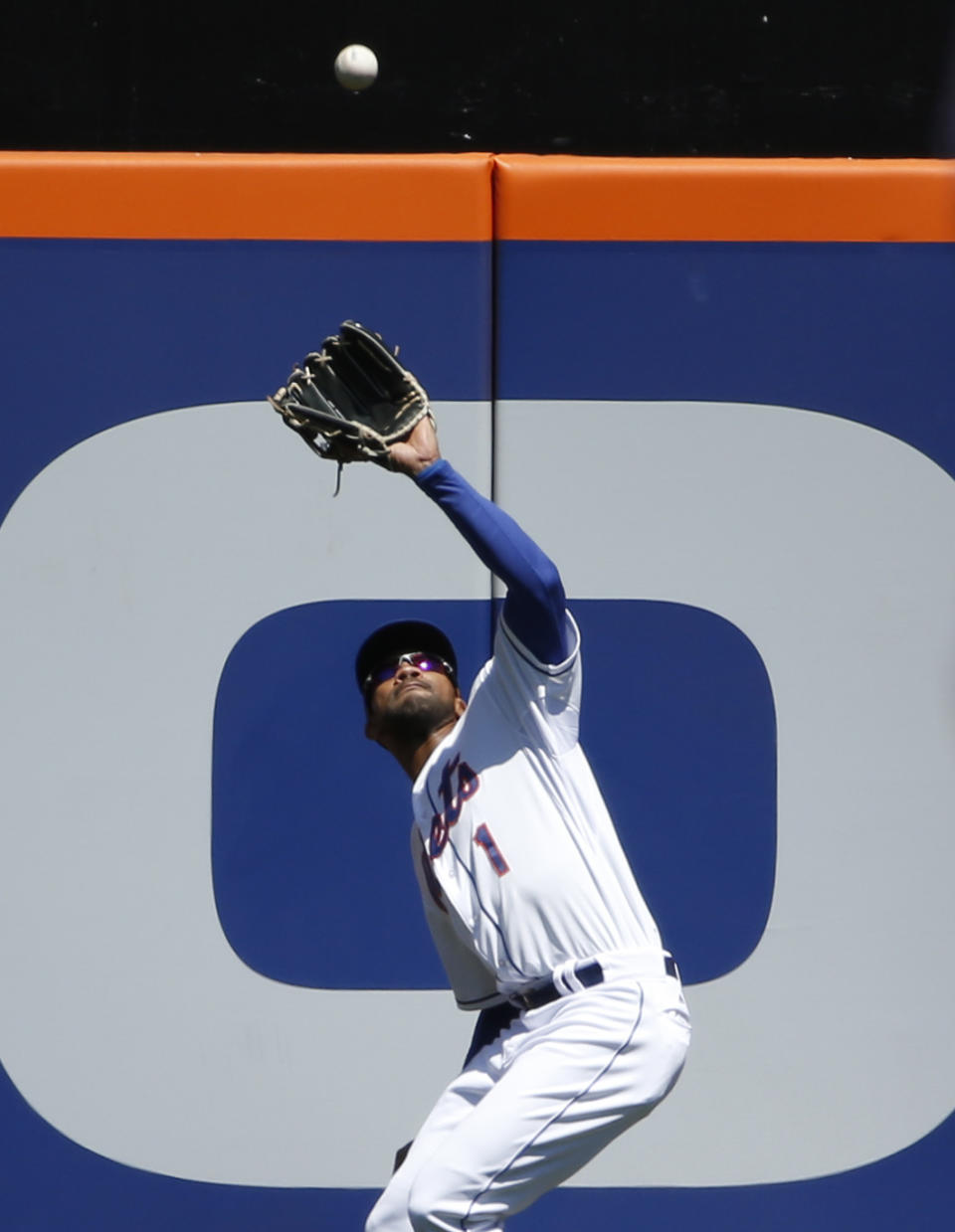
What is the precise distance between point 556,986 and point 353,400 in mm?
857

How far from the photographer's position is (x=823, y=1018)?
2617mm

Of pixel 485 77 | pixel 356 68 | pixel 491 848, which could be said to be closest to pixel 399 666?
pixel 491 848

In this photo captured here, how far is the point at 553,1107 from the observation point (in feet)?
6.26

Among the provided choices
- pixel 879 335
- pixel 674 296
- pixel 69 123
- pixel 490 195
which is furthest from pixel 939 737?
pixel 69 123

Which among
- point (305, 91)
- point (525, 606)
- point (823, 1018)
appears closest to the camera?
point (525, 606)

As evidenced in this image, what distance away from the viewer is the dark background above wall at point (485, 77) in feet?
9.87

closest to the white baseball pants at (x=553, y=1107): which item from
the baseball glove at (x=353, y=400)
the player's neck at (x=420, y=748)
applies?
the player's neck at (x=420, y=748)

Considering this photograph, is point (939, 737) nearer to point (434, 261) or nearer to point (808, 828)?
point (808, 828)

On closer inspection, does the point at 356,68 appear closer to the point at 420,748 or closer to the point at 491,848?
the point at 420,748

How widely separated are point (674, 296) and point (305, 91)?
947mm

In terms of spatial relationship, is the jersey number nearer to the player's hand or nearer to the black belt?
the black belt

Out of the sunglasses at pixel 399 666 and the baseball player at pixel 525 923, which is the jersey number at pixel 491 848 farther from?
the sunglasses at pixel 399 666

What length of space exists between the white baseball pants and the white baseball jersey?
0.08 metres

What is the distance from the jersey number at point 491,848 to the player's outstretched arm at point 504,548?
0.83 ft
